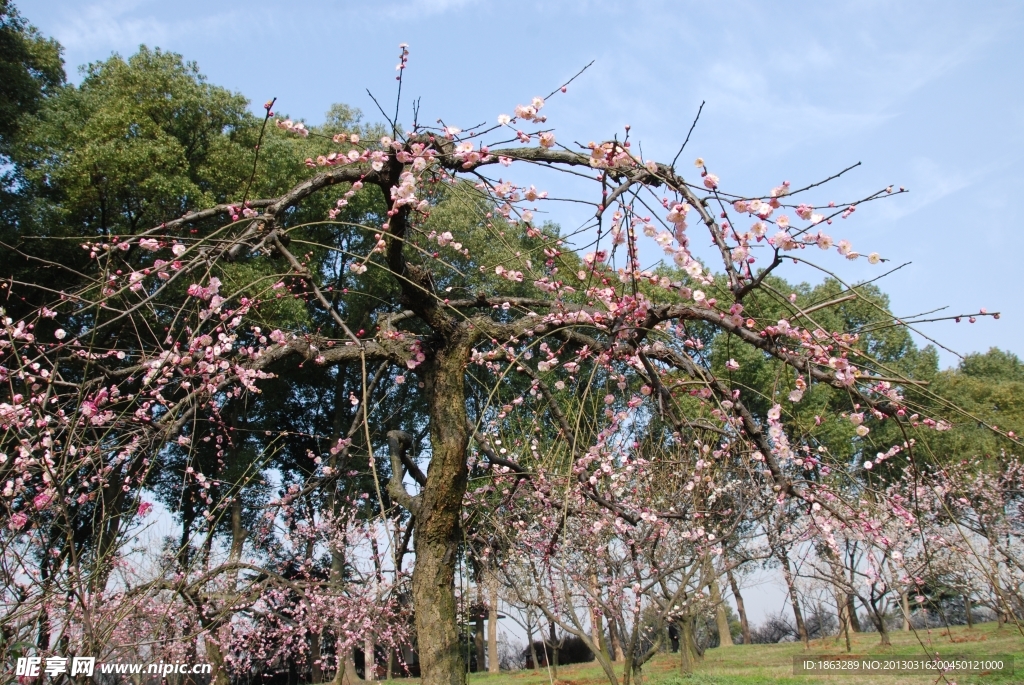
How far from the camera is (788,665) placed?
11125mm

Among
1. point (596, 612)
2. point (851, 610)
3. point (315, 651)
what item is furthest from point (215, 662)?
point (851, 610)

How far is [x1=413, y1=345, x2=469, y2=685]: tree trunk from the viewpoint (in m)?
2.52

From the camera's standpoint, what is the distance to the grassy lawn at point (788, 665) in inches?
324

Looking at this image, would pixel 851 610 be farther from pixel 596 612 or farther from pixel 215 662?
pixel 215 662

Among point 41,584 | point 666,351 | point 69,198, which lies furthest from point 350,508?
point 666,351

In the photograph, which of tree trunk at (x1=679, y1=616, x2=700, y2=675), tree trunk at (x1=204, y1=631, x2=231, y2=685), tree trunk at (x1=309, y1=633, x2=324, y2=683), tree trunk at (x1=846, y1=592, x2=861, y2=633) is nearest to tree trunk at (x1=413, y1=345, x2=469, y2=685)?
tree trunk at (x1=204, y1=631, x2=231, y2=685)

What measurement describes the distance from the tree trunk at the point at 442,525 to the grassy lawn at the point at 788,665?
3.05m

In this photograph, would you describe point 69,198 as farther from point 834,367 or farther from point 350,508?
point 834,367

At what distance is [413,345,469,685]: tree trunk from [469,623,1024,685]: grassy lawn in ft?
10.0

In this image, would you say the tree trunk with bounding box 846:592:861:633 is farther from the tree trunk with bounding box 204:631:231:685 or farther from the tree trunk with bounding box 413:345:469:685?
the tree trunk with bounding box 413:345:469:685

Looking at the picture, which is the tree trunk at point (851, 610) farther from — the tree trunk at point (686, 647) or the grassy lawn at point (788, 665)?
the tree trunk at point (686, 647)

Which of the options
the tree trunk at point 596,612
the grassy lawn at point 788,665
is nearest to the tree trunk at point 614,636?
the tree trunk at point 596,612

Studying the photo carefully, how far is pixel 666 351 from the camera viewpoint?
2.22 metres

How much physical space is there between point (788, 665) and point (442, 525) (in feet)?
34.6
